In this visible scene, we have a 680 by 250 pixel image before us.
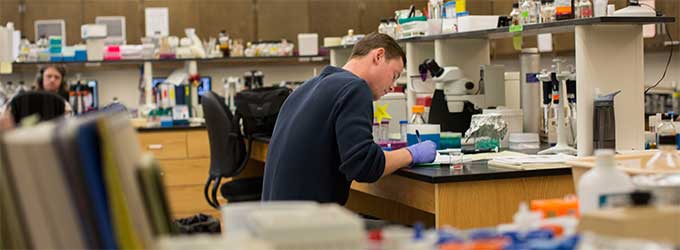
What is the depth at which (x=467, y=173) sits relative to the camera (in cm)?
309

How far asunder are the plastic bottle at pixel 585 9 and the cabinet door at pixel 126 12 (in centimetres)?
531

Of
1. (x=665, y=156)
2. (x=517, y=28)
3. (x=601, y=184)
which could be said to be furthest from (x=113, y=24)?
(x=601, y=184)

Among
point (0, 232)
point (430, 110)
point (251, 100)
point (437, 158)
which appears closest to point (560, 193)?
point (437, 158)

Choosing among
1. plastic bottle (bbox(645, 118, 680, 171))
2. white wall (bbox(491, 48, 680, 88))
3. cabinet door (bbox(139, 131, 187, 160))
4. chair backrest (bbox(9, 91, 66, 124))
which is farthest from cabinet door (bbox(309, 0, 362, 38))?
plastic bottle (bbox(645, 118, 680, 171))

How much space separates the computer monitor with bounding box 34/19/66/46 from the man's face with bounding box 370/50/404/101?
525 cm

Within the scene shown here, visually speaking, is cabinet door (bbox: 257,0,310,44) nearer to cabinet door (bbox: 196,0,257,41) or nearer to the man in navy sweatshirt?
cabinet door (bbox: 196,0,257,41)

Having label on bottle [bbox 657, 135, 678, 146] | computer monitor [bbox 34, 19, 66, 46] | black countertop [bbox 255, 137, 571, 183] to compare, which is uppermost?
computer monitor [bbox 34, 19, 66, 46]

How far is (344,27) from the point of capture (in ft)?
27.9

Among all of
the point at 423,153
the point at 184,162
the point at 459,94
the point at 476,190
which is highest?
the point at 459,94

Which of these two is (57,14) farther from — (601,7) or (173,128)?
(601,7)

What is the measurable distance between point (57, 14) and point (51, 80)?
1.65 meters

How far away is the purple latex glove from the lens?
333cm

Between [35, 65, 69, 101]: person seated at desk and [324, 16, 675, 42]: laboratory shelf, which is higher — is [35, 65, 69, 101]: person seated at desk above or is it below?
below

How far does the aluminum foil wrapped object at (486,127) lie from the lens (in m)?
3.96
